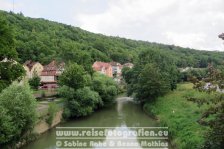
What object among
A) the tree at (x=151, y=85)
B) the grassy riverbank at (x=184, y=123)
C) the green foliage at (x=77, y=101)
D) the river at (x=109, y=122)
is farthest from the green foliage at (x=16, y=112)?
the tree at (x=151, y=85)

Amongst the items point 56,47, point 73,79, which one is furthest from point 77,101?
point 56,47

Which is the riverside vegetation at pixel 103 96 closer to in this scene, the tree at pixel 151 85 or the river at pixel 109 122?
the tree at pixel 151 85

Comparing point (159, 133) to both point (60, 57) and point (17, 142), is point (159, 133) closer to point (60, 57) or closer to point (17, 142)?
point (17, 142)

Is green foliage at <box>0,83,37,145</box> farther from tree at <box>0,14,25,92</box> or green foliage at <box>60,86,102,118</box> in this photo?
green foliage at <box>60,86,102,118</box>

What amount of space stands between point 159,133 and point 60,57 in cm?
3652

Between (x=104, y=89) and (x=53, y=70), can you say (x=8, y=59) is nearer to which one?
(x=104, y=89)

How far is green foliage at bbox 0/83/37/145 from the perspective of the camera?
1748cm

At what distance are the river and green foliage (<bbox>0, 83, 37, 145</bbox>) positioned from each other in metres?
2.29

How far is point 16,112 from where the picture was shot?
62.2 ft

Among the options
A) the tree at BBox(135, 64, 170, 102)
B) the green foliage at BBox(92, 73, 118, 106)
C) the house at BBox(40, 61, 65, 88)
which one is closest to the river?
the green foliage at BBox(92, 73, 118, 106)

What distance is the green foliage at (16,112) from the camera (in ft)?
57.4

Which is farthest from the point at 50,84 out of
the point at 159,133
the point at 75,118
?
the point at 159,133

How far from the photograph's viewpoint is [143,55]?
1954 inches

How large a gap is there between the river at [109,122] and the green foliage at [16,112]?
7.51ft
